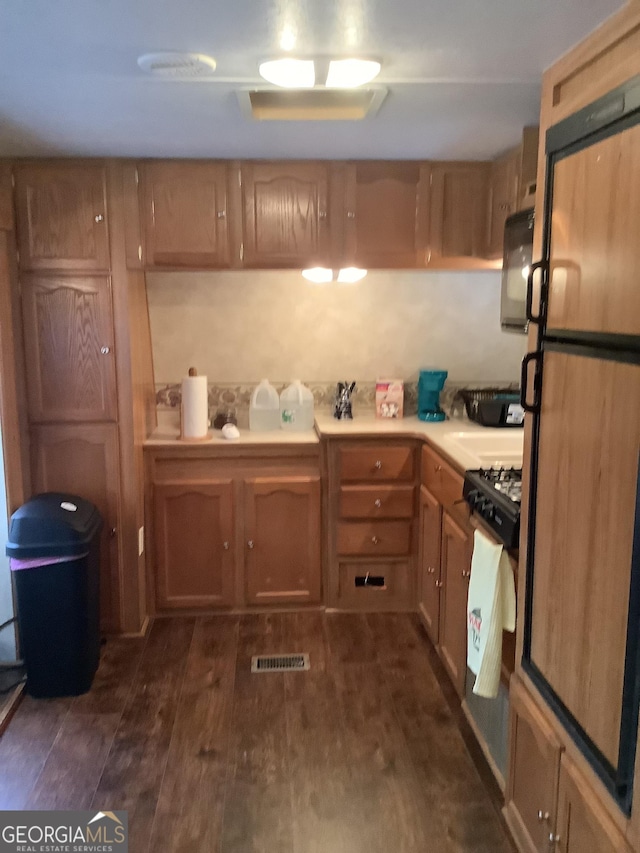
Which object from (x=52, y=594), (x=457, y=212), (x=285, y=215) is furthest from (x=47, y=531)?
(x=457, y=212)

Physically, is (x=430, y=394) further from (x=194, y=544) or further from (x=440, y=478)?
(x=194, y=544)

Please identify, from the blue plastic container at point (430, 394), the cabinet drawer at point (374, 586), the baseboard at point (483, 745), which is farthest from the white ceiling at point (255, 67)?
the baseboard at point (483, 745)

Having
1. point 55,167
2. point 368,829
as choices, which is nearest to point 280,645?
point 368,829

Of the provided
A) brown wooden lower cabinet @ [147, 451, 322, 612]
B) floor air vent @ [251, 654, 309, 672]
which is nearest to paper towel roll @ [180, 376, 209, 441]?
brown wooden lower cabinet @ [147, 451, 322, 612]

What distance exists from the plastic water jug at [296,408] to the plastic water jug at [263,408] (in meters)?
0.05

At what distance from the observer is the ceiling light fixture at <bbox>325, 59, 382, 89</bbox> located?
1.83 m

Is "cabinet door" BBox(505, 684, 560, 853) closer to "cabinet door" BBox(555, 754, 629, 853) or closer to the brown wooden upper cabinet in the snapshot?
"cabinet door" BBox(555, 754, 629, 853)

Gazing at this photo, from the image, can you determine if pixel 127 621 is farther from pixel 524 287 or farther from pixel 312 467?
pixel 524 287

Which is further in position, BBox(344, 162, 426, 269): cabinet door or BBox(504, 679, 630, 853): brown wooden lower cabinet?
BBox(344, 162, 426, 269): cabinet door

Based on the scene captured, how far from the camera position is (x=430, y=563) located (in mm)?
3246

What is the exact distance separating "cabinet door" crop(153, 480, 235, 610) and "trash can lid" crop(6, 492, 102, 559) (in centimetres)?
56

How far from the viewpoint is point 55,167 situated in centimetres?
298

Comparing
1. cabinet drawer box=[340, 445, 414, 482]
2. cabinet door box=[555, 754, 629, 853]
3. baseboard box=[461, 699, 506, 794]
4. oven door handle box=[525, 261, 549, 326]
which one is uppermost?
oven door handle box=[525, 261, 549, 326]

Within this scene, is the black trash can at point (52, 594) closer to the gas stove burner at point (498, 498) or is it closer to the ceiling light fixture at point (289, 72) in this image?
the gas stove burner at point (498, 498)
